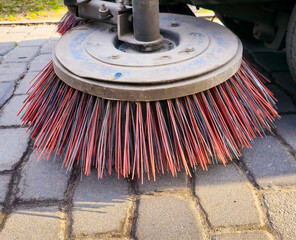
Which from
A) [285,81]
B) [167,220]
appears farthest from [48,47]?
[167,220]

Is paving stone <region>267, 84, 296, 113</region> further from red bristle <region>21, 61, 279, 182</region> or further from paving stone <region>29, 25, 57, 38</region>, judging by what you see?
paving stone <region>29, 25, 57, 38</region>

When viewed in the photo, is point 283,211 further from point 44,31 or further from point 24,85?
point 44,31

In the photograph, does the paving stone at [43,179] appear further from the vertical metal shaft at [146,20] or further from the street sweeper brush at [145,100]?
the vertical metal shaft at [146,20]

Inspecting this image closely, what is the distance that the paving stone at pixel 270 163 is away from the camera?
1.33 meters

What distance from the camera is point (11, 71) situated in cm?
239

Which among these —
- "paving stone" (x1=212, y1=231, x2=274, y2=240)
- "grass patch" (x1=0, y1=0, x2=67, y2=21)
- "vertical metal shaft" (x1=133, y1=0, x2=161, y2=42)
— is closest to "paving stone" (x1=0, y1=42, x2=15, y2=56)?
"grass patch" (x1=0, y1=0, x2=67, y2=21)

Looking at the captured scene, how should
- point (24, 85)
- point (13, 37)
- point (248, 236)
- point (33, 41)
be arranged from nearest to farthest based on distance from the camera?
point (248, 236), point (24, 85), point (33, 41), point (13, 37)

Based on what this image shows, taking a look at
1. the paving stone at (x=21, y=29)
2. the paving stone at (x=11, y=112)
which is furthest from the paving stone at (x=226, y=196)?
the paving stone at (x=21, y=29)

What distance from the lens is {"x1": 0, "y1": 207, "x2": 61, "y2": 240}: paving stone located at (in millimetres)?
1140

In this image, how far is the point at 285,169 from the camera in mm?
1382

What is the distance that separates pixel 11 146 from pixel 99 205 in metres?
0.61

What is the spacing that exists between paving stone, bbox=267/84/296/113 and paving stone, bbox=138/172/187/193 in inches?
29.3

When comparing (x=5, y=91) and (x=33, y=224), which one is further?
(x=5, y=91)

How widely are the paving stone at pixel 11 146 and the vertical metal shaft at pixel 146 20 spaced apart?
0.74m
